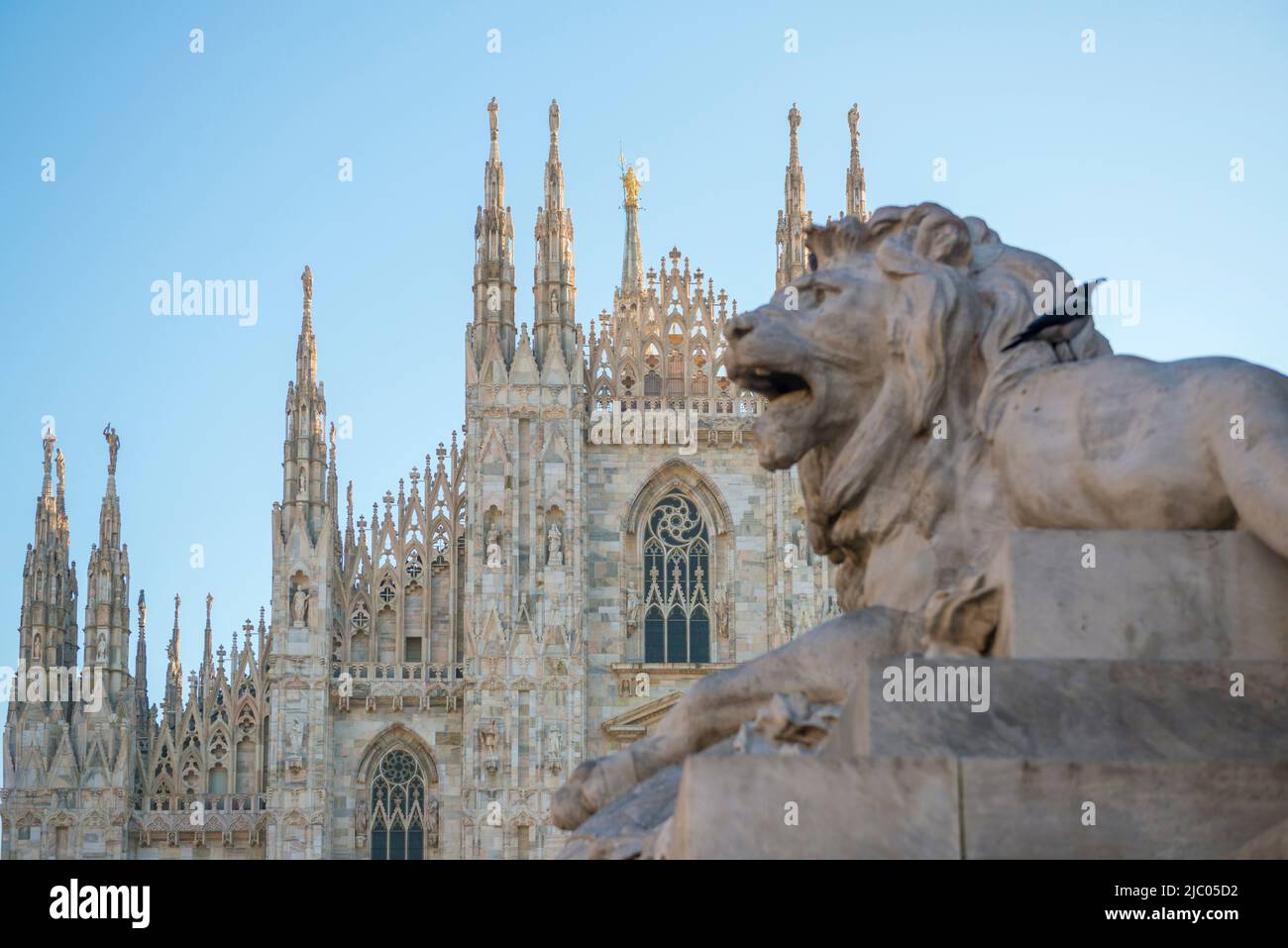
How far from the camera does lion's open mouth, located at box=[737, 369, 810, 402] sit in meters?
5.06

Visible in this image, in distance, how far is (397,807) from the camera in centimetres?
2755

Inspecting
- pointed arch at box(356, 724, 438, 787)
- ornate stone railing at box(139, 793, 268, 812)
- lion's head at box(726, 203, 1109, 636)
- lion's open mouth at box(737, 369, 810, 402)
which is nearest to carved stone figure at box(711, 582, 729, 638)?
pointed arch at box(356, 724, 438, 787)

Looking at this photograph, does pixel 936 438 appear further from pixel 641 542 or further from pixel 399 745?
pixel 641 542

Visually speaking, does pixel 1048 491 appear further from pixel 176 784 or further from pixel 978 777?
pixel 176 784

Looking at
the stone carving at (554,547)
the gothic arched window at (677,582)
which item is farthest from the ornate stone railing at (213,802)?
the gothic arched window at (677,582)

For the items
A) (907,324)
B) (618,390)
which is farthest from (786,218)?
(907,324)

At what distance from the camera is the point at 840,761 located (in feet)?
13.2

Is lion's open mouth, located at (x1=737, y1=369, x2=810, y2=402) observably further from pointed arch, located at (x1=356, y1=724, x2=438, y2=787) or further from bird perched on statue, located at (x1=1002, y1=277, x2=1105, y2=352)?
pointed arch, located at (x1=356, y1=724, x2=438, y2=787)

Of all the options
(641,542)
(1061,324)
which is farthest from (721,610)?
(1061,324)

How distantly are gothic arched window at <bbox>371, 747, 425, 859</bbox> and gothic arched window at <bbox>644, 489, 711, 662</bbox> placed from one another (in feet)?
10.4

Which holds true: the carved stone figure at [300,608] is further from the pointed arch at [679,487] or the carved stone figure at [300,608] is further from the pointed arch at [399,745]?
the pointed arch at [679,487]

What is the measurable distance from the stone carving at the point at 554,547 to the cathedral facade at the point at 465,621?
3 cm

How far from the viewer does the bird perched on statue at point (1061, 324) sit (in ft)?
15.7
